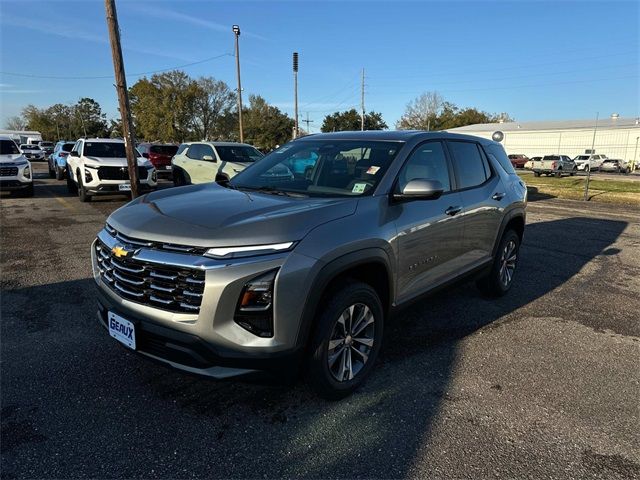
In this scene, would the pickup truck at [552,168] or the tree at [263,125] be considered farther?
the tree at [263,125]

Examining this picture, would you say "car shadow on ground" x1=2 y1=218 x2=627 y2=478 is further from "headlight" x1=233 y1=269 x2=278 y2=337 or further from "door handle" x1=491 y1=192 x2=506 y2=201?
"door handle" x1=491 y1=192 x2=506 y2=201

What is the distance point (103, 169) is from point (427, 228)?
1089 cm

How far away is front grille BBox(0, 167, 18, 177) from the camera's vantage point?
1259 centimetres

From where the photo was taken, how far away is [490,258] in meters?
4.67

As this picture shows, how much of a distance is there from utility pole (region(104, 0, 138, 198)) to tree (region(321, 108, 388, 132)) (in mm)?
69634

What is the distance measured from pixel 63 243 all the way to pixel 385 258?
6473 mm

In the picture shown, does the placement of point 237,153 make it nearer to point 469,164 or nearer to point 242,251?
→ point 469,164

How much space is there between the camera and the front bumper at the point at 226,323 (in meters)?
2.29

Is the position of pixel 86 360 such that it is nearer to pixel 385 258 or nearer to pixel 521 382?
pixel 385 258

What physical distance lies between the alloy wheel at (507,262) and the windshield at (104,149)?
11362mm

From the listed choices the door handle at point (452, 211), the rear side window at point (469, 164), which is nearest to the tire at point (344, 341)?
the door handle at point (452, 211)

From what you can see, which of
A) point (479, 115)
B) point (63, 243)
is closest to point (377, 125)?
point (479, 115)

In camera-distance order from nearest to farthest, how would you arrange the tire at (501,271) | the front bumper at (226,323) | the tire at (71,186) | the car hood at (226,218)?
the front bumper at (226,323)
the car hood at (226,218)
the tire at (501,271)
the tire at (71,186)

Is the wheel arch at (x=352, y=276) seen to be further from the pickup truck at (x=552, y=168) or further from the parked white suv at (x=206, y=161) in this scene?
the pickup truck at (x=552, y=168)
